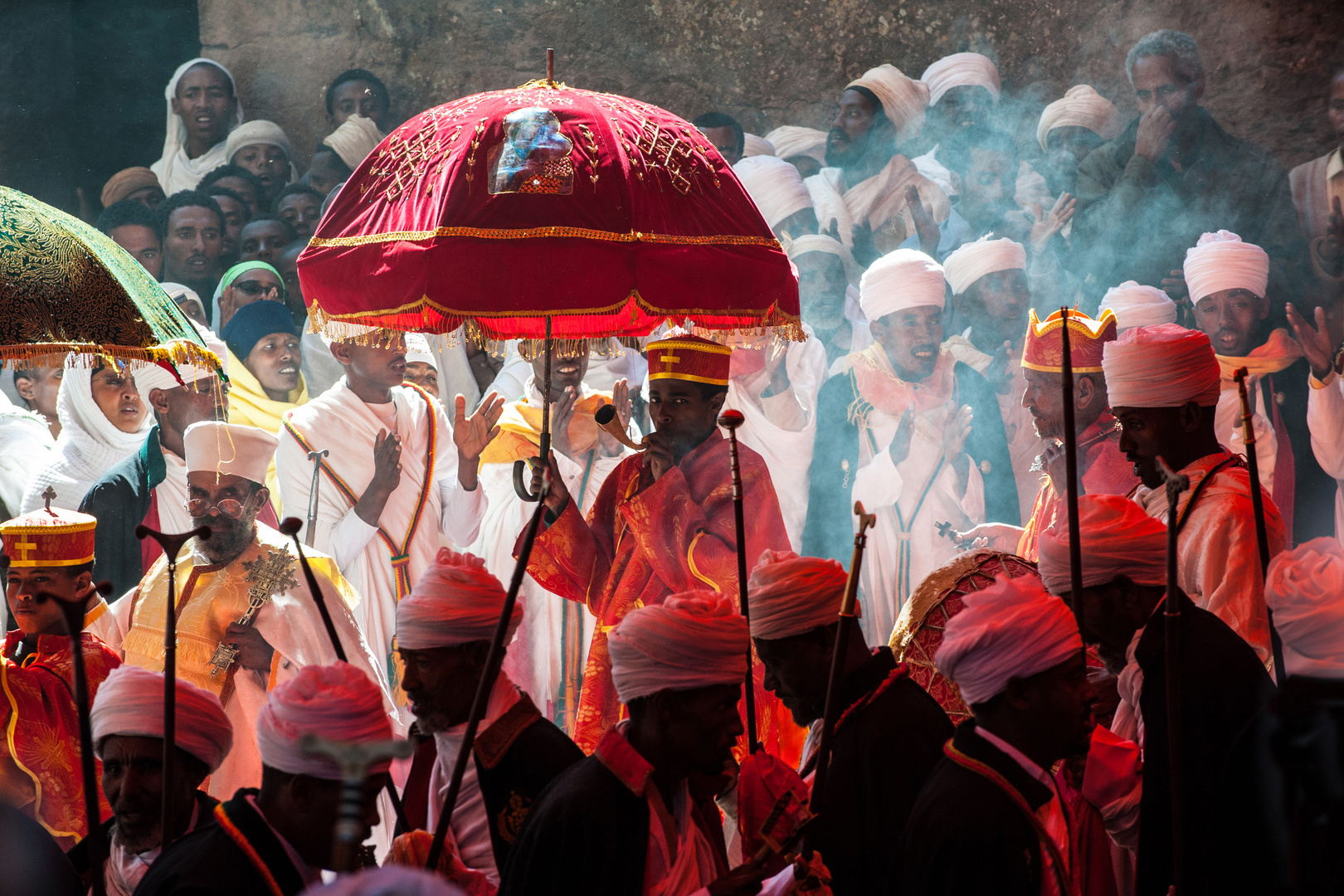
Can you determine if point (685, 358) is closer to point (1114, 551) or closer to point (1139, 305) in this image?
point (1114, 551)

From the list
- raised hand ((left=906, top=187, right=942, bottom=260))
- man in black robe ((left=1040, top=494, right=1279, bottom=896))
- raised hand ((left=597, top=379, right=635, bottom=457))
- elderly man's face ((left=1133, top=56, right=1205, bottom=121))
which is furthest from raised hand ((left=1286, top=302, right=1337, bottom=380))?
man in black robe ((left=1040, top=494, right=1279, bottom=896))

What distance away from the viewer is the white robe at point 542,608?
812cm

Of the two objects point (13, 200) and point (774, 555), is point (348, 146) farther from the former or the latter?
point (774, 555)

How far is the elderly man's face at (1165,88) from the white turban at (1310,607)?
659 centimetres

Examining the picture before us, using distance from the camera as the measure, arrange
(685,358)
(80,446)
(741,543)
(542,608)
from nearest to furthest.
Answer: (741,543), (685,358), (80,446), (542,608)

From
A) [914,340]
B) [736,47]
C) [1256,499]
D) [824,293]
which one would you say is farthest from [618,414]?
[1256,499]

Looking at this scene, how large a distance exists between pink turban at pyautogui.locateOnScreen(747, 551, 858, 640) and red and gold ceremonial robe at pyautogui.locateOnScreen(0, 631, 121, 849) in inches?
88.7

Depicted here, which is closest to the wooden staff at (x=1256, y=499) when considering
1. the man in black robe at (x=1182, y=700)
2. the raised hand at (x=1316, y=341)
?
the man in black robe at (x=1182, y=700)

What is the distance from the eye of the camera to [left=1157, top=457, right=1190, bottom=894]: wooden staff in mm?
2584

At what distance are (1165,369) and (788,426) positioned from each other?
5241mm

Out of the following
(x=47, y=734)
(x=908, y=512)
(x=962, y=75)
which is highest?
(x=962, y=75)

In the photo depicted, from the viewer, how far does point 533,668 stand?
8.19m

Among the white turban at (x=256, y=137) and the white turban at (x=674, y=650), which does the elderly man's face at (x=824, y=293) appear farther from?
the white turban at (x=674, y=650)

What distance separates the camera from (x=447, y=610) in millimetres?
3250
